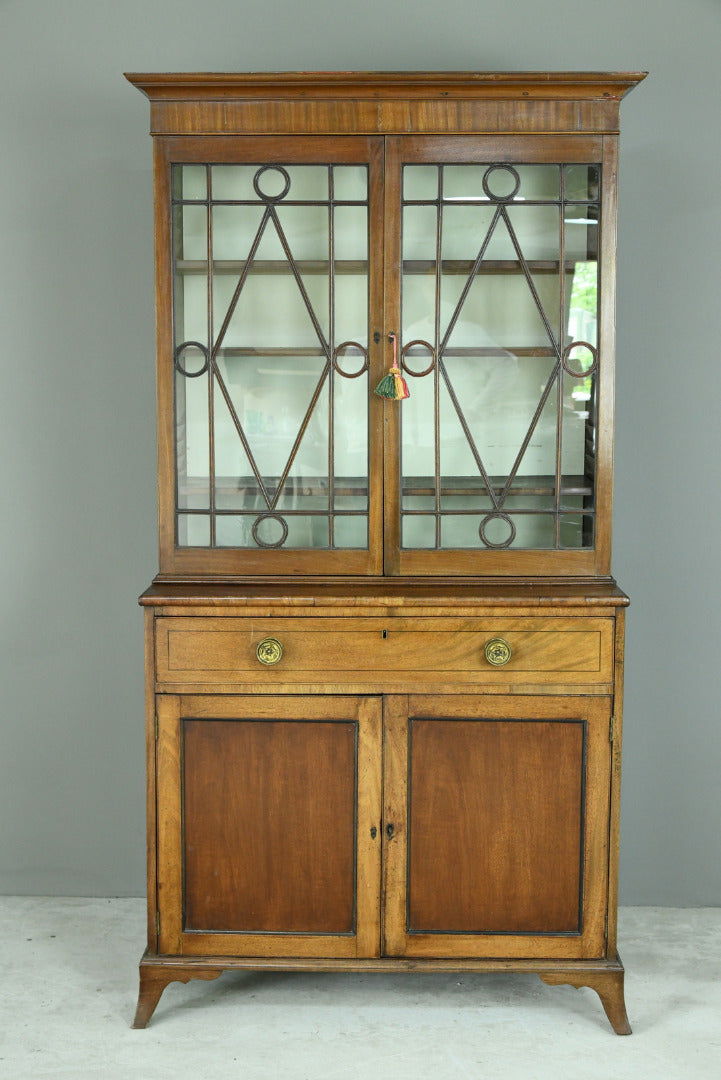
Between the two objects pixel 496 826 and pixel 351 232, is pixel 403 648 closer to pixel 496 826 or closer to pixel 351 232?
pixel 496 826

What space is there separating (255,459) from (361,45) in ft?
3.91

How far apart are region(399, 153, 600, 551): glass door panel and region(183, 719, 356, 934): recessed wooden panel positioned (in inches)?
20.4

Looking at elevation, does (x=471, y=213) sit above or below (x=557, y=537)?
above

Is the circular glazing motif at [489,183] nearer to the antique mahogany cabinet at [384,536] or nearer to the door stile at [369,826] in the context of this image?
the antique mahogany cabinet at [384,536]

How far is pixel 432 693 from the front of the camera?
2248 millimetres

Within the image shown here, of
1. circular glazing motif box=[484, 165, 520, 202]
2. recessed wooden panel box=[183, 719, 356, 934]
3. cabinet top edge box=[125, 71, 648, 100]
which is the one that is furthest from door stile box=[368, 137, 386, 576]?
recessed wooden panel box=[183, 719, 356, 934]

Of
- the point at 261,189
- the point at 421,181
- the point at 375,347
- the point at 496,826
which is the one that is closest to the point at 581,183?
the point at 421,181

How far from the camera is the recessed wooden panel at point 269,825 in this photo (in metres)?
2.27

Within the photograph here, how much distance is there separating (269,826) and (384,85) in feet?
5.26

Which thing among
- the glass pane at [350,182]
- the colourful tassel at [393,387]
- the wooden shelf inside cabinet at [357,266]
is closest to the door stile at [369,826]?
the colourful tassel at [393,387]

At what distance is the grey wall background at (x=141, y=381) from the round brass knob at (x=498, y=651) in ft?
2.45

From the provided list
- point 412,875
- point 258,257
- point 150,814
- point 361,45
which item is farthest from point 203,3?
point 412,875

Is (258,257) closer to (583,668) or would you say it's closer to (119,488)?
(119,488)

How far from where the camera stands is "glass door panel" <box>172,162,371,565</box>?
2.27 metres
